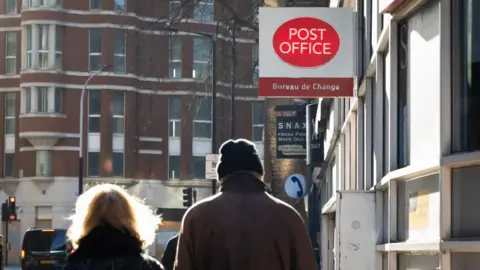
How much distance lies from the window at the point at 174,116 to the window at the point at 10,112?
8355 mm

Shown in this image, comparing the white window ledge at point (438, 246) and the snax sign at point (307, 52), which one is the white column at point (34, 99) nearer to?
the snax sign at point (307, 52)

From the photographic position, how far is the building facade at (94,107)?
179 feet

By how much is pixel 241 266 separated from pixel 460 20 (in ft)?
6.05

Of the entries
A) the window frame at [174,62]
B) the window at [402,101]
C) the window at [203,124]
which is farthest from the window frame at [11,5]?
the window at [402,101]

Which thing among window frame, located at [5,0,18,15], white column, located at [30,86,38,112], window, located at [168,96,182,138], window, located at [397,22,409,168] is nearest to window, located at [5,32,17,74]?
window frame, located at [5,0,18,15]

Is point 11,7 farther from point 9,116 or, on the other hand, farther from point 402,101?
point 402,101

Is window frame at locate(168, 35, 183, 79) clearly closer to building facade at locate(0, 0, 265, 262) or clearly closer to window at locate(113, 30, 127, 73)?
building facade at locate(0, 0, 265, 262)

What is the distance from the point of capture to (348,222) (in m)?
9.17

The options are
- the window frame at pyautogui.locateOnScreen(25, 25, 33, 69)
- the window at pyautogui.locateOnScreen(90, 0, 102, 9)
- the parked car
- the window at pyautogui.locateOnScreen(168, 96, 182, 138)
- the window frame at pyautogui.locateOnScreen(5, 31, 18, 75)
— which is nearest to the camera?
the parked car

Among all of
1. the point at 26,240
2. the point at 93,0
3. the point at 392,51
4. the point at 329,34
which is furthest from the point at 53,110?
the point at 392,51

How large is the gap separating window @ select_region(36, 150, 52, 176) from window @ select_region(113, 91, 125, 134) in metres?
3.86

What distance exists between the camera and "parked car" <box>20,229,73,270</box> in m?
27.4

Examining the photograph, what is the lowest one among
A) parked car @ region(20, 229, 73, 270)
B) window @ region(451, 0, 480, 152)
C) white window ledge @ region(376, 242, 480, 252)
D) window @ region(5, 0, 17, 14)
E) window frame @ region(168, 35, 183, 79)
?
parked car @ region(20, 229, 73, 270)

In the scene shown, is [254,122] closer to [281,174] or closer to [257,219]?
[281,174]
